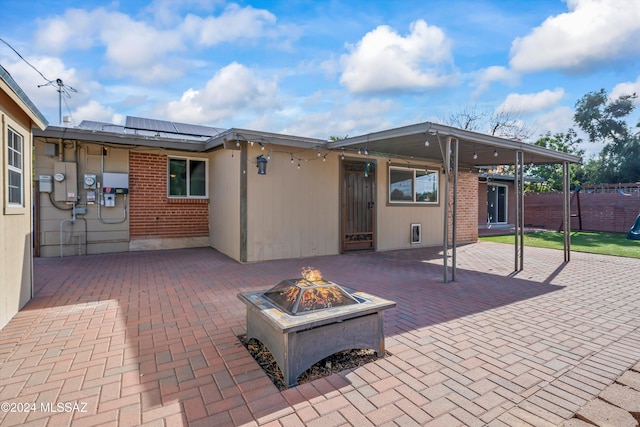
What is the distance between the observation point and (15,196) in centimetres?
379

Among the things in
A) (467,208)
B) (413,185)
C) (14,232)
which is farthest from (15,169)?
(467,208)

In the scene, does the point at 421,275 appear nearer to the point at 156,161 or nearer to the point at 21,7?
the point at 156,161

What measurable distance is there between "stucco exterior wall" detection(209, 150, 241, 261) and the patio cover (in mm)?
2230

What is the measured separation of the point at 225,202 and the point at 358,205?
3247 millimetres

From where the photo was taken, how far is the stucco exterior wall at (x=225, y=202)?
6844mm

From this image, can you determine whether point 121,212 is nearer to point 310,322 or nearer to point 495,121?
point 310,322

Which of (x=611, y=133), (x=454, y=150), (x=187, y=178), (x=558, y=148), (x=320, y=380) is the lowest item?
(x=320, y=380)

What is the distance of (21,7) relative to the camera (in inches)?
200

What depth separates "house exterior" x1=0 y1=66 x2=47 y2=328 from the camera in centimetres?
324

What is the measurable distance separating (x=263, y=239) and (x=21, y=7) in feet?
17.9

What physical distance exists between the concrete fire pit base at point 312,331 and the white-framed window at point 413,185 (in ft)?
21.0

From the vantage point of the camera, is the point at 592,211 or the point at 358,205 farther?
the point at 592,211

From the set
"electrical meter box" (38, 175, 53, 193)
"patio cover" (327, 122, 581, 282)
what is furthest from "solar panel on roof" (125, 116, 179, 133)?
"patio cover" (327, 122, 581, 282)

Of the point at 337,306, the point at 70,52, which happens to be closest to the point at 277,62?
the point at 70,52
